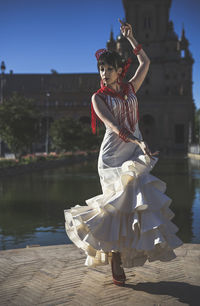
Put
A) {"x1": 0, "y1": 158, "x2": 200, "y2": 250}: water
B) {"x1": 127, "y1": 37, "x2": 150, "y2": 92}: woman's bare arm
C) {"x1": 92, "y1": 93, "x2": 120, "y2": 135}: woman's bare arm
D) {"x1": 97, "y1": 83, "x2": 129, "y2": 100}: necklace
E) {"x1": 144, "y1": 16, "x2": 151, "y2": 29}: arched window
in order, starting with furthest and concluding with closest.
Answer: {"x1": 144, "y1": 16, "x2": 151, "y2": 29}: arched window
{"x1": 0, "y1": 158, "x2": 200, "y2": 250}: water
{"x1": 127, "y1": 37, "x2": 150, "y2": 92}: woman's bare arm
{"x1": 97, "y1": 83, "x2": 129, "y2": 100}: necklace
{"x1": 92, "y1": 93, "x2": 120, "y2": 135}: woman's bare arm

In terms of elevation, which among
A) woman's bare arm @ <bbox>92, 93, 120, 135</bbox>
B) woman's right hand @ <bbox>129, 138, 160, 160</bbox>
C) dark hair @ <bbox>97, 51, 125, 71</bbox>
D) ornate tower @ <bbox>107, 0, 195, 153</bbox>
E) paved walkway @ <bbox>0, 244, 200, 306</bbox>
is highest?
ornate tower @ <bbox>107, 0, 195, 153</bbox>

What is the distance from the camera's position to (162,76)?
2995 inches

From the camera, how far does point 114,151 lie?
Result: 3.88 meters

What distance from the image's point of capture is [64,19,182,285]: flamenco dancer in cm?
340

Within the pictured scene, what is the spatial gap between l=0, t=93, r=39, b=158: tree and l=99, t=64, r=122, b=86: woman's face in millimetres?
23295

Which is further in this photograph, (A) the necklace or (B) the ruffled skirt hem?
(A) the necklace

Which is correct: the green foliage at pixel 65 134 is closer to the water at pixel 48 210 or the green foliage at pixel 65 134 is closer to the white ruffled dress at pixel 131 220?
the water at pixel 48 210

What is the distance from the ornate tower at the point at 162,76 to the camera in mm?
74062

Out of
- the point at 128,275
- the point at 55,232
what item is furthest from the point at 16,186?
the point at 128,275

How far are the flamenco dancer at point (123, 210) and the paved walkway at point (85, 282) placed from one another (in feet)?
0.79

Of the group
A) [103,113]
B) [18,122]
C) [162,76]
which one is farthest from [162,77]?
[103,113]

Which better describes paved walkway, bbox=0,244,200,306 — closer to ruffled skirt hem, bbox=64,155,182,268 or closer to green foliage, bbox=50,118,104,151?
ruffled skirt hem, bbox=64,155,182,268

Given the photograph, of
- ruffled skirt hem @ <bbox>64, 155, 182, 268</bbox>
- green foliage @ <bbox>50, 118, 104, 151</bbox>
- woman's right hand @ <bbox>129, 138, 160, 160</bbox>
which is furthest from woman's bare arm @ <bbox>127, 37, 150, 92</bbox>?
green foliage @ <bbox>50, 118, 104, 151</bbox>

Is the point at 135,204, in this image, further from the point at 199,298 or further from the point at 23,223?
the point at 23,223
